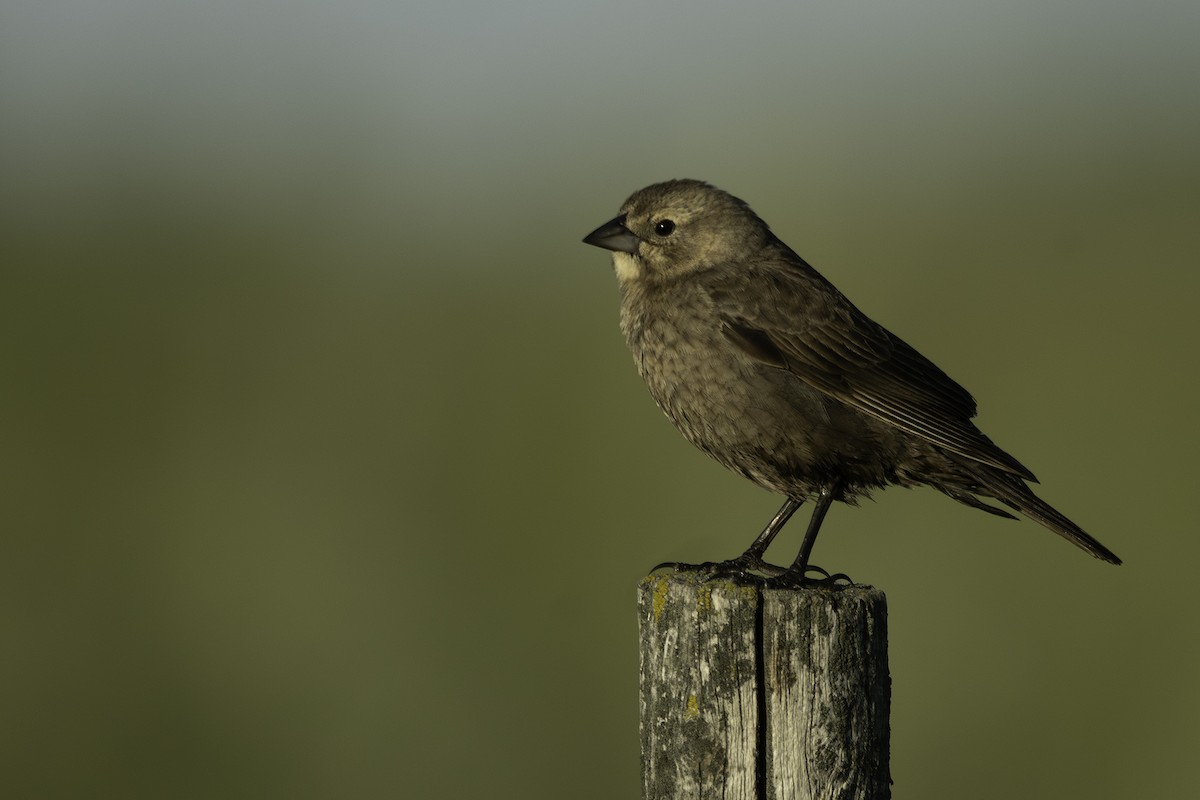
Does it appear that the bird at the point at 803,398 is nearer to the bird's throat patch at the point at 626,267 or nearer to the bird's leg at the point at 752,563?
the bird's leg at the point at 752,563

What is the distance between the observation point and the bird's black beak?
629 cm

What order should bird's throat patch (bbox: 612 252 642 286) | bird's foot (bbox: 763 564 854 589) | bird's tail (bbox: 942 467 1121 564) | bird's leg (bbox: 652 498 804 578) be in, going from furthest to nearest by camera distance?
bird's throat patch (bbox: 612 252 642 286)
bird's tail (bbox: 942 467 1121 564)
bird's leg (bbox: 652 498 804 578)
bird's foot (bbox: 763 564 854 589)

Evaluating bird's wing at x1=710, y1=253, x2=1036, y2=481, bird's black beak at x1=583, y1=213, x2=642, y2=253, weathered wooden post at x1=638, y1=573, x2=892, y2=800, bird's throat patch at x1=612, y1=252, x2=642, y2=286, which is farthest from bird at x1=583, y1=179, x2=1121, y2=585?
weathered wooden post at x1=638, y1=573, x2=892, y2=800

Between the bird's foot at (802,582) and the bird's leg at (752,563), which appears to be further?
the bird's leg at (752,563)

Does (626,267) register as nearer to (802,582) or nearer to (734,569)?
(734,569)

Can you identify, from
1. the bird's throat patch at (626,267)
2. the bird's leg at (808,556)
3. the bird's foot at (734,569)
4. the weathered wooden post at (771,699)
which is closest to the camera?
the weathered wooden post at (771,699)

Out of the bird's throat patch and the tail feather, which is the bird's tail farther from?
the bird's throat patch

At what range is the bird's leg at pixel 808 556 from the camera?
472 cm

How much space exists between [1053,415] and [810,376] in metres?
5.30

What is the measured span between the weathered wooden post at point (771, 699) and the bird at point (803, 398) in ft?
3.74

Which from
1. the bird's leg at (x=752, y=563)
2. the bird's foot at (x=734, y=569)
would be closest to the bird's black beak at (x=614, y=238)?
the bird's leg at (x=752, y=563)

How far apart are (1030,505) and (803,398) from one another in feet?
2.95

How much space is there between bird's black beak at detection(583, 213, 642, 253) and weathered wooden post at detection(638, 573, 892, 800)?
7.88ft

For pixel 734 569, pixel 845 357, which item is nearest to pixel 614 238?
pixel 845 357
